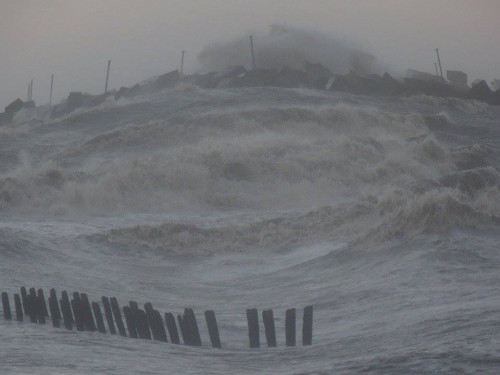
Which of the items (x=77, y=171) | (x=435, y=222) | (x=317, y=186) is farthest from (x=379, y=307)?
(x=77, y=171)

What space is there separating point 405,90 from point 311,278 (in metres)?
38.0

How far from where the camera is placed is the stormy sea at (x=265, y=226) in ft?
25.7

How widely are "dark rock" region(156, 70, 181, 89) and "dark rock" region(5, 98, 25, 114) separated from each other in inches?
390

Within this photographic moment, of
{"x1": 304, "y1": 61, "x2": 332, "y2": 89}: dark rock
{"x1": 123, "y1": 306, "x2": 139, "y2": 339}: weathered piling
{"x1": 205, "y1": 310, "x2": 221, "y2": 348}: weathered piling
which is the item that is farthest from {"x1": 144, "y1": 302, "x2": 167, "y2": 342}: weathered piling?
{"x1": 304, "y1": 61, "x2": 332, "y2": 89}: dark rock

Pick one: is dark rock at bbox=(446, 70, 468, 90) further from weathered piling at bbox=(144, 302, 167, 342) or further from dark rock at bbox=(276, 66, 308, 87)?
weathered piling at bbox=(144, 302, 167, 342)

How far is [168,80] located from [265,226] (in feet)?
108

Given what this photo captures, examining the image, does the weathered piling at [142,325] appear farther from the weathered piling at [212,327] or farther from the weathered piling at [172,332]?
the weathered piling at [212,327]

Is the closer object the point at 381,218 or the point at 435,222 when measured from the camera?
the point at 435,222

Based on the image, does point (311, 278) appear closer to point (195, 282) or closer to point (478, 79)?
point (195, 282)

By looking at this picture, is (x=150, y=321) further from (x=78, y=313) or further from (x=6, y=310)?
(x=6, y=310)

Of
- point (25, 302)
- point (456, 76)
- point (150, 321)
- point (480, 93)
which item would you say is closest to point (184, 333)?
point (150, 321)

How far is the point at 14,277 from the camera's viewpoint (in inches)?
566

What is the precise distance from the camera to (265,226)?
23172 mm

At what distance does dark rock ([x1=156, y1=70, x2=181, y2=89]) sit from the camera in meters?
54.2
